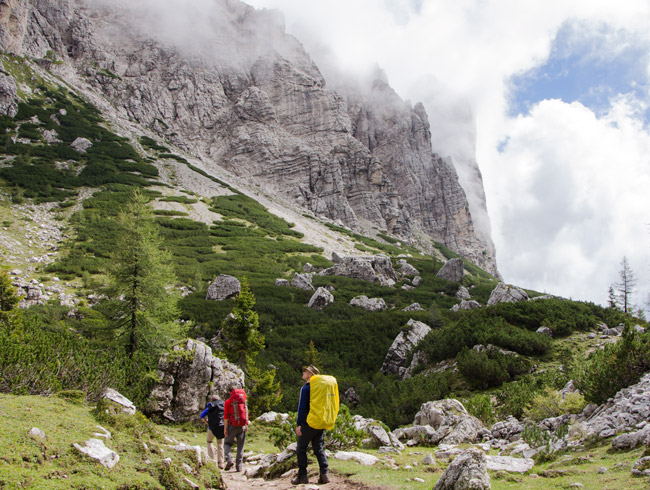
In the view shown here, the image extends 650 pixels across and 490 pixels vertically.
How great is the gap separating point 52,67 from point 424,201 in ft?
422

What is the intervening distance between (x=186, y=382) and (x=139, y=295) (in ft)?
13.6

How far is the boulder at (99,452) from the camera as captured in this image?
16.1 feet

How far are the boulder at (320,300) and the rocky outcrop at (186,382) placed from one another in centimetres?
2497

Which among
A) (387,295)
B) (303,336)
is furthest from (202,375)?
(387,295)

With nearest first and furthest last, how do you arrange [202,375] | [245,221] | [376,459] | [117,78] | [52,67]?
[376,459], [202,375], [245,221], [52,67], [117,78]

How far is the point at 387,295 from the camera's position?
4772 centimetres

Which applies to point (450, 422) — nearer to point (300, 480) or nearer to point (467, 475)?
point (300, 480)

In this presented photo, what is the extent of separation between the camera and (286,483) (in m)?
6.80

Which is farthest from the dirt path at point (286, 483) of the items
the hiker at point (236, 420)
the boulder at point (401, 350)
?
the boulder at point (401, 350)

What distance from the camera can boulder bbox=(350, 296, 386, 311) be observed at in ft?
131

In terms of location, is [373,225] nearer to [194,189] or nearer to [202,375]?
[194,189]

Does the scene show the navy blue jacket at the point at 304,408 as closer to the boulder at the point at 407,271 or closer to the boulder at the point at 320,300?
the boulder at the point at 320,300

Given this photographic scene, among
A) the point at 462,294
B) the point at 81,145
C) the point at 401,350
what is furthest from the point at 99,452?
the point at 81,145

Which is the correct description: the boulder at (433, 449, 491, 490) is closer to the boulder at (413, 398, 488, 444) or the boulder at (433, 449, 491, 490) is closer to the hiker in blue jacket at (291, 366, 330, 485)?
the hiker in blue jacket at (291, 366, 330, 485)
